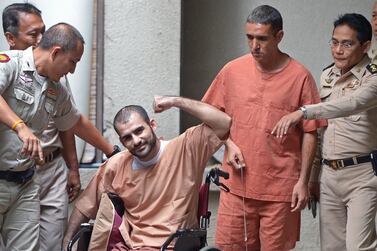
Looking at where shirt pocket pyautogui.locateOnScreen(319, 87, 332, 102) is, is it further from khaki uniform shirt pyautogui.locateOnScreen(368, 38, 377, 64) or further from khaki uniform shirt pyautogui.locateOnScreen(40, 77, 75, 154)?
khaki uniform shirt pyautogui.locateOnScreen(40, 77, 75, 154)

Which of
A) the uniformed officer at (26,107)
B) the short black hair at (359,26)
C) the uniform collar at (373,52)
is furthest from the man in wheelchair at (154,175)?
the uniform collar at (373,52)

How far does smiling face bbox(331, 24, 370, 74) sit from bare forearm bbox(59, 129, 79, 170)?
1611 millimetres

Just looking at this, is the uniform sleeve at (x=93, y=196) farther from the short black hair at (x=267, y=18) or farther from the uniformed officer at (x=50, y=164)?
the short black hair at (x=267, y=18)

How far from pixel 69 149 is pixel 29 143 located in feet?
3.37

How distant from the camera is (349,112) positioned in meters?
5.46

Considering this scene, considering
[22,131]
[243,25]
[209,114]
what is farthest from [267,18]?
[243,25]

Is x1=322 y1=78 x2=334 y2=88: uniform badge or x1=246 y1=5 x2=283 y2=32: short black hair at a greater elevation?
x1=246 y1=5 x2=283 y2=32: short black hair

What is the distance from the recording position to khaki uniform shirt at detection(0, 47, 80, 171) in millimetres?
5059

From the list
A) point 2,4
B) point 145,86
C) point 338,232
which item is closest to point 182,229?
point 338,232

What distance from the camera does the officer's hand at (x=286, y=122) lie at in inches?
210

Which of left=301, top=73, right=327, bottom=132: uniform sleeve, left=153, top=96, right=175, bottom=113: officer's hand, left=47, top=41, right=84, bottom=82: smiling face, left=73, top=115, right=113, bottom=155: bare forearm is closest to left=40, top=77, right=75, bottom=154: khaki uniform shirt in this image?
left=73, top=115, right=113, bottom=155: bare forearm

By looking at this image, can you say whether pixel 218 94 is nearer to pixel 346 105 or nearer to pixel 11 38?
pixel 346 105

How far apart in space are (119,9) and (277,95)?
6.12 ft

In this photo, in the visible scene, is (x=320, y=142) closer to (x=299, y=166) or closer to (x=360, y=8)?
(x=299, y=166)
